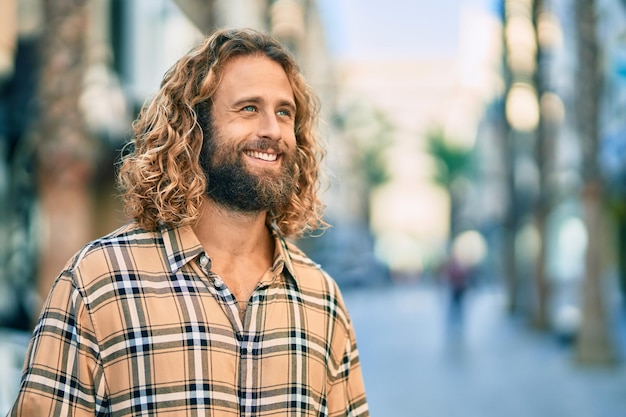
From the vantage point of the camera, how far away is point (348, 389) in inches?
94.1

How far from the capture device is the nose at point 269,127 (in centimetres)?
220

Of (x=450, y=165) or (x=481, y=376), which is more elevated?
(x=450, y=165)

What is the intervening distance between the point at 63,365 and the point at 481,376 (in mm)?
12285

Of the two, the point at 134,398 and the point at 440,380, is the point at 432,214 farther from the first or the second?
the point at 134,398

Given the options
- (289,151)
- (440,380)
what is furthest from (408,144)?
(289,151)

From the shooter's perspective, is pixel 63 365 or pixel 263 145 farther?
pixel 263 145

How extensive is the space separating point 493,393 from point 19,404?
10471 mm

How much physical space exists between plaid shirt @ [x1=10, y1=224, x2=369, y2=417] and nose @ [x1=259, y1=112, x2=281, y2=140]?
0.94 feet

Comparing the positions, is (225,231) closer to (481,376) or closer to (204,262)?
(204,262)

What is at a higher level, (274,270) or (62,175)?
(62,175)

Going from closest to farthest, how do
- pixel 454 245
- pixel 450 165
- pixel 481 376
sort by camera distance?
pixel 481 376 → pixel 454 245 → pixel 450 165

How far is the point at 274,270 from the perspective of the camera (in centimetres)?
226

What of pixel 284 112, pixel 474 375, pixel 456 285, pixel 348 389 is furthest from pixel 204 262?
pixel 456 285

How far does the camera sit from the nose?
220cm
